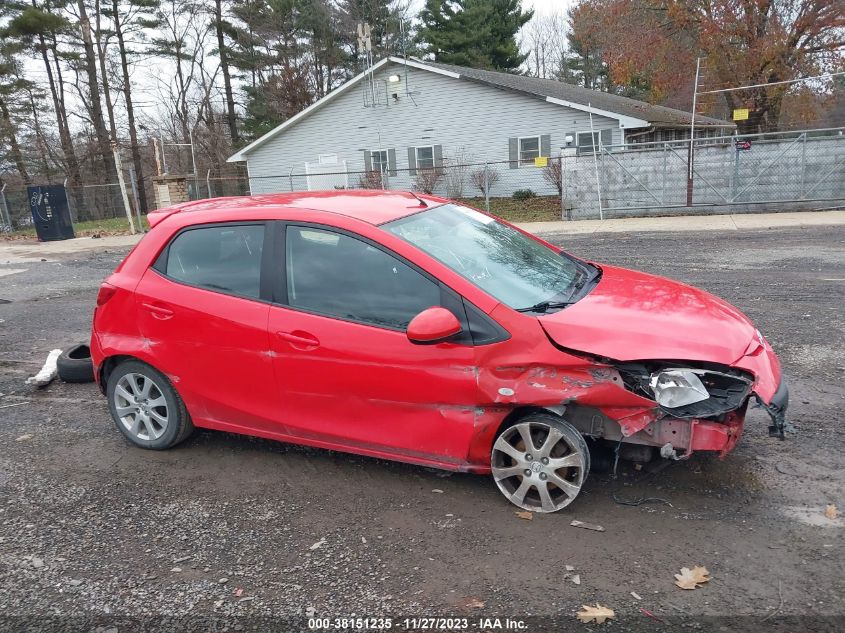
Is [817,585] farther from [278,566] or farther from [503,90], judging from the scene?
[503,90]

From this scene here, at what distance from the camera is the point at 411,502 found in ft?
11.4

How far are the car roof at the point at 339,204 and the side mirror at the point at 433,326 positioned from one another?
Result: 29.7 inches

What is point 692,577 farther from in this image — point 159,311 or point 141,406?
point 141,406

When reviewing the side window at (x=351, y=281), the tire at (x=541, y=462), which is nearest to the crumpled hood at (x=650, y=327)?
the tire at (x=541, y=462)

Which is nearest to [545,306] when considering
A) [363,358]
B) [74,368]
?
[363,358]

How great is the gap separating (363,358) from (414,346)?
11.9 inches

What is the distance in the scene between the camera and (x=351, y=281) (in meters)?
3.58

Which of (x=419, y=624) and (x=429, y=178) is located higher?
(x=429, y=178)

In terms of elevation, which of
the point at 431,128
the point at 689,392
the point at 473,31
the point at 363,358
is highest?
the point at 473,31

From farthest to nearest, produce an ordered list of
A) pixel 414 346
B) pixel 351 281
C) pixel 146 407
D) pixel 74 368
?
1. pixel 74 368
2. pixel 146 407
3. pixel 351 281
4. pixel 414 346

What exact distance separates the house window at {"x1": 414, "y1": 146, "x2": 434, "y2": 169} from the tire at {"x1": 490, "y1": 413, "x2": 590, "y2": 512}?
945 inches

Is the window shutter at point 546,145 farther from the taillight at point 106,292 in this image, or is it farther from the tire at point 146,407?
the tire at point 146,407

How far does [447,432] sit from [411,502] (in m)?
0.46

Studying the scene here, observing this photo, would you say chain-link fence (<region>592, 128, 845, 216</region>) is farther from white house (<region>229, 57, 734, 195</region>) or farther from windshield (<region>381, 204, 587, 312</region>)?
windshield (<region>381, 204, 587, 312</region>)
